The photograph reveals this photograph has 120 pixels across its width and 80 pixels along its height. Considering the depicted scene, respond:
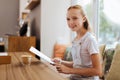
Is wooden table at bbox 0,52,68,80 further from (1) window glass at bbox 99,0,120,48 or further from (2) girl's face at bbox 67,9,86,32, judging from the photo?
(1) window glass at bbox 99,0,120,48

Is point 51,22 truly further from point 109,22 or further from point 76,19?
point 76,19

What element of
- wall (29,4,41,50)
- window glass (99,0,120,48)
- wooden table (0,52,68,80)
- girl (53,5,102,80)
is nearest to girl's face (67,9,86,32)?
girl (53,5,102,80)

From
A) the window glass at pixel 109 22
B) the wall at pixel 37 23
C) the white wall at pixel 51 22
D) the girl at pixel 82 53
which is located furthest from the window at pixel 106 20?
the girl at pixel 82 53

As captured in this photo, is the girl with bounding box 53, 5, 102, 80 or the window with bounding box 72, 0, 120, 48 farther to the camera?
the window with bounding box 72, 0, 120, 48

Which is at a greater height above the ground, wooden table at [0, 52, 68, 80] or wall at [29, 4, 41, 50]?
wall at [29, 4, 41, 50]

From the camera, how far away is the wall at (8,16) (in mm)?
6449

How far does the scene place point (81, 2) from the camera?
152 inches

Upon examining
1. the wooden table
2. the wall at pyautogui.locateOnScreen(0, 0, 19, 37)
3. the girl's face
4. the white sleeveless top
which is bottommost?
the wooden table

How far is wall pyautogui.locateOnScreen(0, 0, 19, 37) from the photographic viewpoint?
6449 millimetres

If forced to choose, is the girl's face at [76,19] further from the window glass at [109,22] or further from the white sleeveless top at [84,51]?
the window glass at [109,22]

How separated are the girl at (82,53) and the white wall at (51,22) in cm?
185

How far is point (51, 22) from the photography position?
3576mm

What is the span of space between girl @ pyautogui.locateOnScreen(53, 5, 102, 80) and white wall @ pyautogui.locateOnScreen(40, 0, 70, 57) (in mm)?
1851

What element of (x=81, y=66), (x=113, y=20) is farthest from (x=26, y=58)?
(x=113, y=20)
